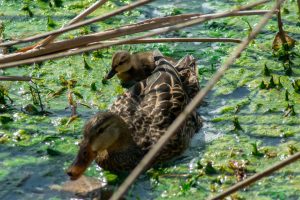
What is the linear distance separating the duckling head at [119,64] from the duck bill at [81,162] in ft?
5.00

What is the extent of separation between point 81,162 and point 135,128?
68 centimetres

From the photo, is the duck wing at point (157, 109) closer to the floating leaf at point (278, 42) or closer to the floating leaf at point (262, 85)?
the floating leaf at point (262, 85)

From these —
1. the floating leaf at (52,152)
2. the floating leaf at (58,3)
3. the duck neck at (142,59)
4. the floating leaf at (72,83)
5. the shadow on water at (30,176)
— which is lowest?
the shadow on water at (30,176)

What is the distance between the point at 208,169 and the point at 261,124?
864 millimetres

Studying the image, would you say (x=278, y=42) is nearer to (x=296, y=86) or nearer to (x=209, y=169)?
(x=296, y=86)

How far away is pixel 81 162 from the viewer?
19.7 feet

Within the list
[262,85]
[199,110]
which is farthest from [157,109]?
[262,85]

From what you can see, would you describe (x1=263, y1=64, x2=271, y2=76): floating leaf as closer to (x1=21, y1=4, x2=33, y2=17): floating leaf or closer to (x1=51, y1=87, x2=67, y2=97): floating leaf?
(x1=51, y1=87, x2=67, y2=97): floating leaf

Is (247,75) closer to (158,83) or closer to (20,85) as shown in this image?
(158,83)

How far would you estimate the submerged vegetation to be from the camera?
6051 mm

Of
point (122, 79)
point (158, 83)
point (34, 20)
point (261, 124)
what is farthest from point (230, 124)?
point (34, 20)

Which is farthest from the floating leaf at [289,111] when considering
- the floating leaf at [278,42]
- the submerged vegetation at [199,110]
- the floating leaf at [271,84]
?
the floating leaf at [278,42]

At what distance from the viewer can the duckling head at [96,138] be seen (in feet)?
19.7

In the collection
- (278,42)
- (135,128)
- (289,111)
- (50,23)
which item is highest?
(50,23)
